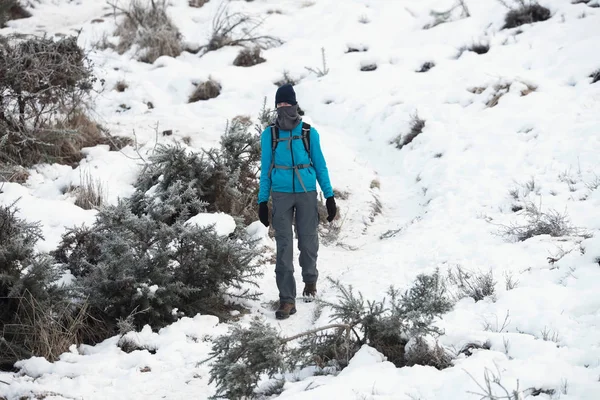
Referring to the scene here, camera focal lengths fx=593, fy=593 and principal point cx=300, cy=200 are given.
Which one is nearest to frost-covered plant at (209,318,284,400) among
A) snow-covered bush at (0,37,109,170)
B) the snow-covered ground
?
the snow-covered ground

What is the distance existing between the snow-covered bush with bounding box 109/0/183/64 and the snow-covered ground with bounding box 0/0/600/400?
392mm

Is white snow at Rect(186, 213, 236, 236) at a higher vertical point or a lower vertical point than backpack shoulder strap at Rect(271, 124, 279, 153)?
lower

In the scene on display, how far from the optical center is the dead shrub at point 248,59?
46.7 ft

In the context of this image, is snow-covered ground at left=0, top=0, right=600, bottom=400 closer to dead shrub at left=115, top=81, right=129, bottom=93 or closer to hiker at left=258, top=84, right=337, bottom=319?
dead shrub at left=115, top=81, right=129, bottom=93

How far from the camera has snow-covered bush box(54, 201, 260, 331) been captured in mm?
4742

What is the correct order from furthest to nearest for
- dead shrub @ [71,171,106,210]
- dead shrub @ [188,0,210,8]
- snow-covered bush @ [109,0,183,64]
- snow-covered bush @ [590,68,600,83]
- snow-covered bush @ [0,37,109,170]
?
dead shrub @ [188,0,210,8] → snow-covered bush @ [109,0,183,64] → snow-covered bush @ [590,68,600,83] → snow-covered bush @ [0,37,109,170] → dead shrub @ [71,171,106,210]

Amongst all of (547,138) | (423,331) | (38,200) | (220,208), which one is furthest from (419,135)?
(423,331)

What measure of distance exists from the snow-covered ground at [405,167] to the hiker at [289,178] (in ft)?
1.61

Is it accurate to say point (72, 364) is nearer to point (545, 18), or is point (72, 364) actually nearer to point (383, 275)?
point (383, 275)

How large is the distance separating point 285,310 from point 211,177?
7.55ft

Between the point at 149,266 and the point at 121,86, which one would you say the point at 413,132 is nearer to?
the point at 121,86

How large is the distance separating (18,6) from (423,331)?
16.8 m

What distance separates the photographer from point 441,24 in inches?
557

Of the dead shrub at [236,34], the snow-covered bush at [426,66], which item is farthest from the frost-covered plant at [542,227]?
the dead shrub at [236,34]
